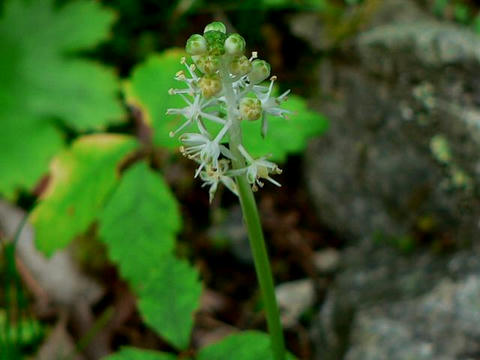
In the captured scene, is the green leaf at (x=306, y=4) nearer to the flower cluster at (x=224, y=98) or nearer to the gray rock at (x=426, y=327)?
the gray rock at (x=426, y=327)

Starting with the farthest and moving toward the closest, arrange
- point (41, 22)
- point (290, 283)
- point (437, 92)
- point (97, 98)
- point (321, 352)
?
point (41, 22)
point (97, 98)
point (290, 283)
point (437, 92)
point (321, 352)

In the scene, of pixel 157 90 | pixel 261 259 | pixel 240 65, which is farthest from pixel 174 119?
pixel 240 65

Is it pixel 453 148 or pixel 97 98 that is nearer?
pixel 453 148

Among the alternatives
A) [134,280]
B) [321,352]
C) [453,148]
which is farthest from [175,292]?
[453,148]

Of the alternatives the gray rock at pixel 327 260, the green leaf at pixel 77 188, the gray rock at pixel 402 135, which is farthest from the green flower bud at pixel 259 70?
the gray rock at pixel 327 260

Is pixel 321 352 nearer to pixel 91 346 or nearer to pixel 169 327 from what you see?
pixel 169 327

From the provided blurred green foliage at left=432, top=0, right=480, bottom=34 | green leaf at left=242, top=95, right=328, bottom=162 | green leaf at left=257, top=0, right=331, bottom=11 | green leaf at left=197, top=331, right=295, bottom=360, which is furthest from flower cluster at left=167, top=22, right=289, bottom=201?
blurred green foliage at left=432, top=0, right=480, bottom=34
